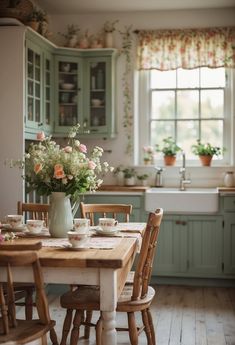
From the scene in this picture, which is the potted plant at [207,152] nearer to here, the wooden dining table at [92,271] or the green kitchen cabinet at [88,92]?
the green kitchen cabinet at [88,92]

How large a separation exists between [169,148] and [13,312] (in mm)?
3701

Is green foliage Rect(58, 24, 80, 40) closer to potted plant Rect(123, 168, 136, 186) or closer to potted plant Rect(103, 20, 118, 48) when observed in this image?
potted plant Rect(103, 20, 118, 48)

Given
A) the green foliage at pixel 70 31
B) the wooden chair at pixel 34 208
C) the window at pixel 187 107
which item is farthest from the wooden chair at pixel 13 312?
the green foliage at pixel 70 31

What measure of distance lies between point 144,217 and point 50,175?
239 cm

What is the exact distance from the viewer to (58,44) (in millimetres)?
6043

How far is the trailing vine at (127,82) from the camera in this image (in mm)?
5988

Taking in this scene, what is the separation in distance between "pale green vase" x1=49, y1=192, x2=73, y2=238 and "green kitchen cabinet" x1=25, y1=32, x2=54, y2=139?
1703 mm

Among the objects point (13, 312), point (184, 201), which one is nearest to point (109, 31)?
point (184, 201)

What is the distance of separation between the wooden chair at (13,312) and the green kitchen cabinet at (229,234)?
9.95ft

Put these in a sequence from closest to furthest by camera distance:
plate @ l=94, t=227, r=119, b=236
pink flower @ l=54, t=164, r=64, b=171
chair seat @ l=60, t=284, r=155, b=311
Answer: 1. chair seat @ l=60, t=284, r=155, b=311
2. pink flower @ l=54, t=164, r=64, b=171
3. plate @ l=94, t=227, r=119, b=236

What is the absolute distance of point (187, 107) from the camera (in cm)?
610

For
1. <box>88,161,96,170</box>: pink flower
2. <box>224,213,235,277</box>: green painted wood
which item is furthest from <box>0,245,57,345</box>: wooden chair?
<box>224,213,235,277</box>: green painted wood

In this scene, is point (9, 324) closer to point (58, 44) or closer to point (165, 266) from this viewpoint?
point (165, 266)

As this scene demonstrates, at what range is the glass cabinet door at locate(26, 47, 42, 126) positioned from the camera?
16.1ft
